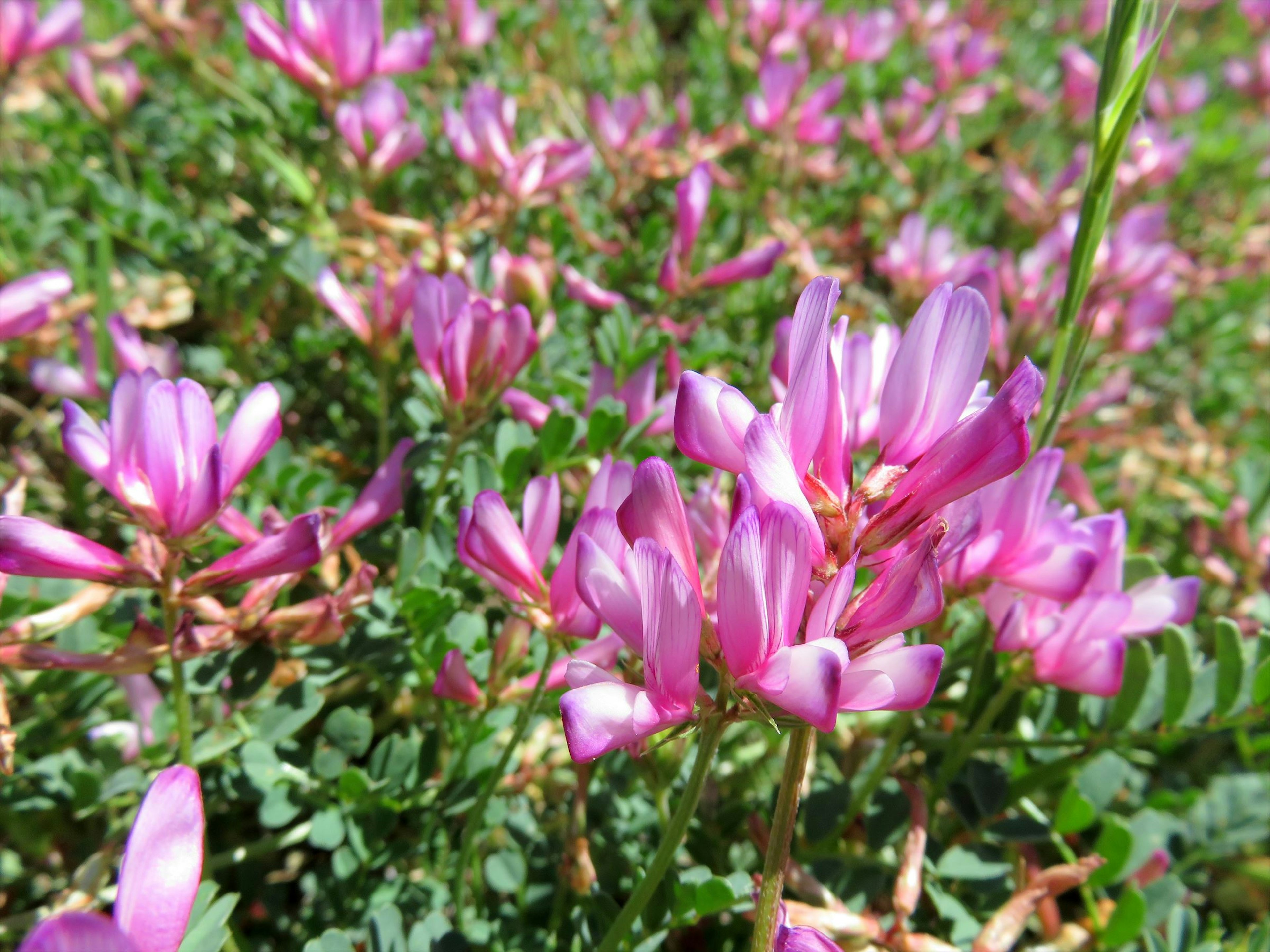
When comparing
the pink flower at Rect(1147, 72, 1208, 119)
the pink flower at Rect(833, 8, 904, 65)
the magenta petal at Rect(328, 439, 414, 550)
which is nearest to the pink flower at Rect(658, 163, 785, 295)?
the magenta petal at Rect(328, 439, 414, 550)

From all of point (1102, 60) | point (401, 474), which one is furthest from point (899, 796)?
point (1102, 60)

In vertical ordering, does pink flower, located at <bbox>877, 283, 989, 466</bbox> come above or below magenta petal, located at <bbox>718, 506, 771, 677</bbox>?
above

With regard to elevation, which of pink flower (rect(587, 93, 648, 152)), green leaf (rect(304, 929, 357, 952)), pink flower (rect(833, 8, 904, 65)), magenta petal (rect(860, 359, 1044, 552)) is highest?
pink flower (rect(833, 8, 904, 65))

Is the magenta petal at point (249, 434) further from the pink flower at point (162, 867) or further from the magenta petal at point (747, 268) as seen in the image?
the magenta petal at point (747, 268)

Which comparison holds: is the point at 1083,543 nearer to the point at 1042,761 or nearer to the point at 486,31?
the point at 1042,761

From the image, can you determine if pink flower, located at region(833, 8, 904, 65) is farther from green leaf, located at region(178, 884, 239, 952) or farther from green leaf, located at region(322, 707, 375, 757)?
green leaf, located at region(178, 884, 239, 952)

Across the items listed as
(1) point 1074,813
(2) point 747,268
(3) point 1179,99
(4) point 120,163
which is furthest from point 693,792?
(3) point 1179,99
